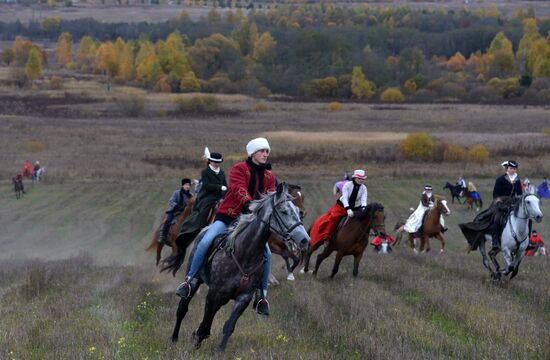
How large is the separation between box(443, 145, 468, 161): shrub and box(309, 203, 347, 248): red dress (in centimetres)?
3664

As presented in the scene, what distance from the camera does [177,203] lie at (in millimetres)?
17734

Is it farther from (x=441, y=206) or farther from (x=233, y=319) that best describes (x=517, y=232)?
(x=441, y=206)

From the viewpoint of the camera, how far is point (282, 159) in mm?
50188

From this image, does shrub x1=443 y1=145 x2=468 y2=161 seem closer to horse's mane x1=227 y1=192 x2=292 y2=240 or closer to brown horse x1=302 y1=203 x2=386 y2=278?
brown horse x1=302 y1=203 x2=386 y2=278

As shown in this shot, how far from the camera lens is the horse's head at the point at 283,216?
8445 mm

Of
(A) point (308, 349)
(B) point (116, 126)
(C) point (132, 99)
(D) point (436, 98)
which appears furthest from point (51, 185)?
(D) point (436, 98)

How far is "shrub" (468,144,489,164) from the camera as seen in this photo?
167 ft

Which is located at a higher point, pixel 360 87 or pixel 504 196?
pixel 504 196

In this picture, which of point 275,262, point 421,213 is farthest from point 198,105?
point 275,262

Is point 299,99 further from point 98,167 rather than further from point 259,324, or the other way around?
point 259,324

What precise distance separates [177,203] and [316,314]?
7174 mm

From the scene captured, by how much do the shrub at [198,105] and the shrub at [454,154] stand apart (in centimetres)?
3955

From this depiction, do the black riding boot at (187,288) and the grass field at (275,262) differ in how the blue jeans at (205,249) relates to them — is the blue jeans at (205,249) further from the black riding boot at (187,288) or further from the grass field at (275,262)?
the grass field at (275,262)

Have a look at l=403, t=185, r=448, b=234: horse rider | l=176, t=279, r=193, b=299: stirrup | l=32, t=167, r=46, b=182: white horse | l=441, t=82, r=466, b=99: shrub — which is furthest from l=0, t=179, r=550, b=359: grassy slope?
l=441, t=82, r=466, b=99: shrub
